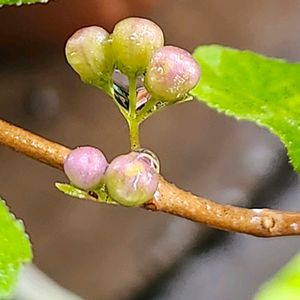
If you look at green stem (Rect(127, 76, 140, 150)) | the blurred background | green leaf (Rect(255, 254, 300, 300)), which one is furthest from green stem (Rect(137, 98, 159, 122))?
the blurred background

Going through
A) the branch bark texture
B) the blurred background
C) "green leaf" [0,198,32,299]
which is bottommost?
"green leaf" [0,198,32,299]

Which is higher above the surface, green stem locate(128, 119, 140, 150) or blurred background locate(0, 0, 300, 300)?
blurred background locate(0, 0, 300, 300)

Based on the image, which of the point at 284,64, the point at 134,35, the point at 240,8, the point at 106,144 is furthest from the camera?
the point at 240,8

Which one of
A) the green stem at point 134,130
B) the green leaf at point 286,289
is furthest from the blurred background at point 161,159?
the green stem at point 134,130

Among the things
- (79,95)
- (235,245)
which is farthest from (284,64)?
(79,95)

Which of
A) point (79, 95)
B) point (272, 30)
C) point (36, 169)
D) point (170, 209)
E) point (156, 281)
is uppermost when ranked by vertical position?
point (272, 30)

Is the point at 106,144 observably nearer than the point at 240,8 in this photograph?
Yes

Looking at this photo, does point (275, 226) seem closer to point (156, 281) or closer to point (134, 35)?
point (134, 35)

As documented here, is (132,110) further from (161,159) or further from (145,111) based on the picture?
(161,159)

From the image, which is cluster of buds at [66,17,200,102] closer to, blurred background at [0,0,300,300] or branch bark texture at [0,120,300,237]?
branch bark texture at [0,120,300,237]
